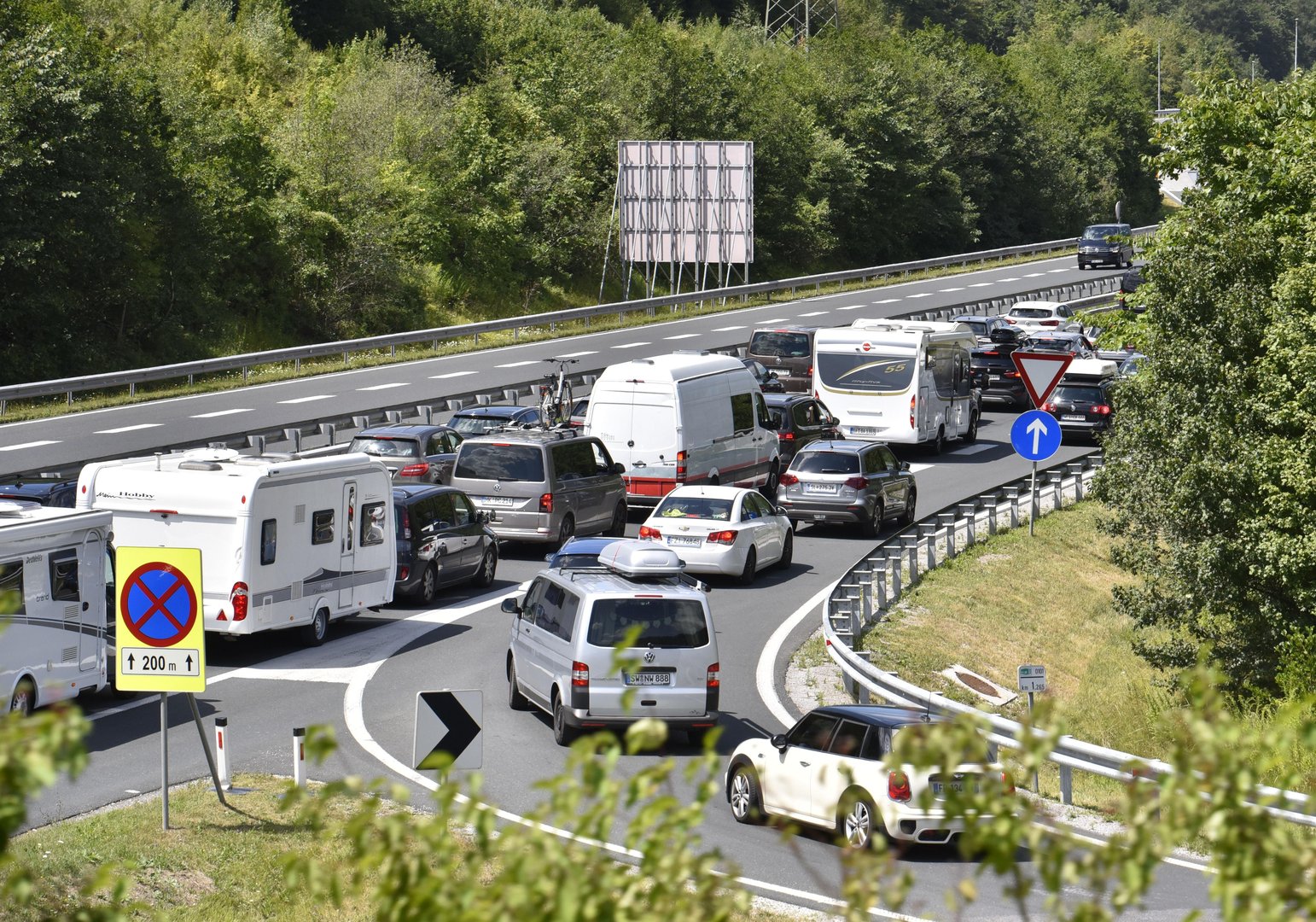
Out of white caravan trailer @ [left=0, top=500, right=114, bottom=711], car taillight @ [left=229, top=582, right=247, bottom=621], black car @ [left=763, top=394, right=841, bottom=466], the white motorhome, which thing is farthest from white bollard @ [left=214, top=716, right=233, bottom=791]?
black car @ [left=763, top=394, right=841, bottom=466]

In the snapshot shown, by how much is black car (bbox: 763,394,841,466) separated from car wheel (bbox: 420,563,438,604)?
11877mm

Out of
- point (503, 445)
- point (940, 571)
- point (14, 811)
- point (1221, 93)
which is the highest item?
point (1221, 93)

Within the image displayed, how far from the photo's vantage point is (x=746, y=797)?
14.1m

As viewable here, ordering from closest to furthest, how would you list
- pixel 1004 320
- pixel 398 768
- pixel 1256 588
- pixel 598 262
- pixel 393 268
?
pixel 398 768
pixel 1256 588
pixel 1004 320
pixel 393 268
pixel 598 262

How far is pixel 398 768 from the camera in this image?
15.2 m

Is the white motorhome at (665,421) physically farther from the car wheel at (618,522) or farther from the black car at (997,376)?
the black car at (997,376)

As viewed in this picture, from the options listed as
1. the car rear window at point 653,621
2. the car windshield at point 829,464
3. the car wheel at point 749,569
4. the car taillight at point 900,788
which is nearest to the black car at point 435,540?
the car wheel at point 749,569

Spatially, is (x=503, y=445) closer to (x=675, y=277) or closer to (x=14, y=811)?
(x=14, y=811)

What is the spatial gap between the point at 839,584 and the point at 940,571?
18.4 feet

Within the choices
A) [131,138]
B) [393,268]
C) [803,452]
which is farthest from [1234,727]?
[393,268]

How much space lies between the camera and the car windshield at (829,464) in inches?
1146

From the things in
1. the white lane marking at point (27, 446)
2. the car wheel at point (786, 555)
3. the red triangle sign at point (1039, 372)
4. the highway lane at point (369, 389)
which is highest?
the red triangle sign at point (1039, 372)

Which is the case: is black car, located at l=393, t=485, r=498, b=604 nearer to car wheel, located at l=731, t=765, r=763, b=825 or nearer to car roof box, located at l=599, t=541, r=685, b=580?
car roof box, located at l=599, t=541, r=685, b=580

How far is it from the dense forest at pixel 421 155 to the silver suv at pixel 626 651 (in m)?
19.4
